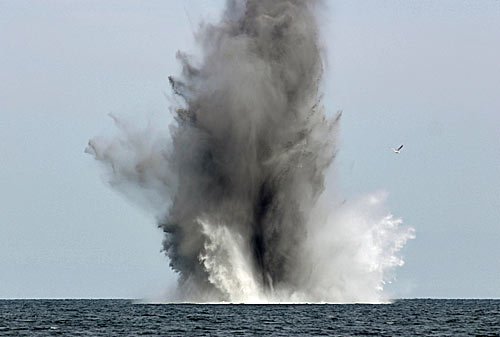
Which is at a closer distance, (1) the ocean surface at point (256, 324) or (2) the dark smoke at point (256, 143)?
(1) the ocean surface at point (256, 324)

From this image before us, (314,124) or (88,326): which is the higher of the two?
(314,124)

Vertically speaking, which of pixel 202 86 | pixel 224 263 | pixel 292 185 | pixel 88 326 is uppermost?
pixel 202 86

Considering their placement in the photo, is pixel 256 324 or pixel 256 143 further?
pixel 256 143

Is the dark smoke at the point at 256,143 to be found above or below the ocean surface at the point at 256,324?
above

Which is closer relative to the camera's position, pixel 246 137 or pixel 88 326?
pixel 88 326

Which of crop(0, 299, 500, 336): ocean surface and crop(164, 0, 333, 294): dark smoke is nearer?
crop(0, 299, 500, 336): ocean surface

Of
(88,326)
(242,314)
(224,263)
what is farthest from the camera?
(224,263)

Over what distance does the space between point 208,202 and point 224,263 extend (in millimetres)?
6720

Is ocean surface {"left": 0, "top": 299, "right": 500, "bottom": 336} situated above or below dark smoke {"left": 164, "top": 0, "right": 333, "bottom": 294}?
below

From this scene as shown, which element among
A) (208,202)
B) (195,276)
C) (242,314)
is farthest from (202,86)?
(242,314)

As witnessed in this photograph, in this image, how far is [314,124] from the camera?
115 meters

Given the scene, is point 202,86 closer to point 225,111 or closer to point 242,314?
point 225,111

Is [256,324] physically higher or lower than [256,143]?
lower

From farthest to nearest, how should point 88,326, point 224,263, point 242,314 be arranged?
point 224,263 → point 242,314 → point 88,326
